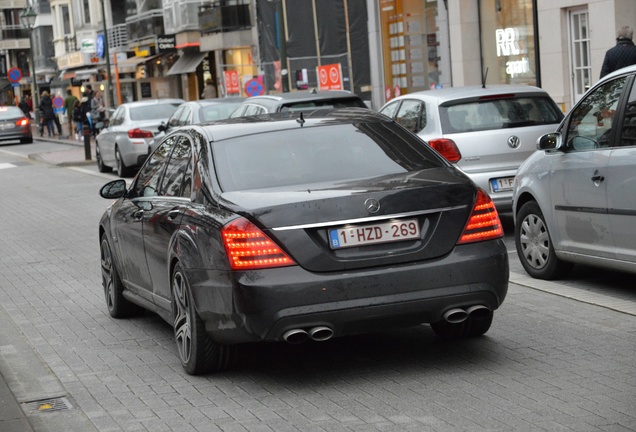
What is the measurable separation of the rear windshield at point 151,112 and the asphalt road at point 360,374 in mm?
16533

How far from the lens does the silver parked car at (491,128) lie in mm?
13070

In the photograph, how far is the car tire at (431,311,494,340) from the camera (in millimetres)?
7910

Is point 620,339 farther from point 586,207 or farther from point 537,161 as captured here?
point 537,161

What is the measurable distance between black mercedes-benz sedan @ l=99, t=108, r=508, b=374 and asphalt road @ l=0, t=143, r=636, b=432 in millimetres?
309

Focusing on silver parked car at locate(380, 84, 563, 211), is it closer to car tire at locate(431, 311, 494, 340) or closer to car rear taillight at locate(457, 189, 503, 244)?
car tire at locate(431, 311, 494, 340)

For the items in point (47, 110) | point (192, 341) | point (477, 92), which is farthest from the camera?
point (47, 110)

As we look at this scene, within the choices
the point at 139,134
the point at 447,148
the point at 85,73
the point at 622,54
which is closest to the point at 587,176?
the point at 447,148

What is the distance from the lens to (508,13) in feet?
85.1

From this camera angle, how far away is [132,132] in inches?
1040

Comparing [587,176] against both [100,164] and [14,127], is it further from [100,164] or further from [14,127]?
[14,127]

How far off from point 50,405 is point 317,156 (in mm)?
2078

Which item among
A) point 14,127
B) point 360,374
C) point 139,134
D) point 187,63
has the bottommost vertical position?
point 14,127

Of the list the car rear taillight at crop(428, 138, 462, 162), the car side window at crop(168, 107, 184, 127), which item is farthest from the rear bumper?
the car side window at crop(168, 107, 184, 127)

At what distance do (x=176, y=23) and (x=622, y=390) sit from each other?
47.9 meters
